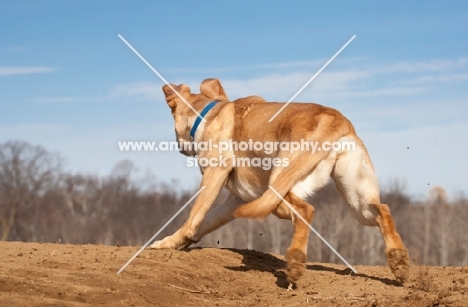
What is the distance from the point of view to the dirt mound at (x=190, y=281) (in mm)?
7480

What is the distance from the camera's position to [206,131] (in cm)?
1131

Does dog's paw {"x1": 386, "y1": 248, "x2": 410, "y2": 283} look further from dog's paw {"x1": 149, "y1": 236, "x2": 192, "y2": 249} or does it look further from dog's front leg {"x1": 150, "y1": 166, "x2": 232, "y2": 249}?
dog's paw {"x1": 149, "y1": 236, "x2": 192, "y2": 249}

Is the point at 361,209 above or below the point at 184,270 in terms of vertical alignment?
above

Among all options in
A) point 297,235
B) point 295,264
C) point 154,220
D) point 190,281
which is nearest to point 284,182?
point 297,235

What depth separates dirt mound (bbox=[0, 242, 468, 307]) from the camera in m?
7.48

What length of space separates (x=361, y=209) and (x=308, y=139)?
1100 mm

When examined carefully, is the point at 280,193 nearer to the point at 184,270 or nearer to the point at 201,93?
the point at 184,270

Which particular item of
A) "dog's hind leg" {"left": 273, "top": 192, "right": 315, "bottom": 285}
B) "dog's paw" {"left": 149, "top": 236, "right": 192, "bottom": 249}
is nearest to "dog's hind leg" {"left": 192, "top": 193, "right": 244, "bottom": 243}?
"dog's paw" {"left": 149, "top": 236, "right": 192, "bottom": 249}

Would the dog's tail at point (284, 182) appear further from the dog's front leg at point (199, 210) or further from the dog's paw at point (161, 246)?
the dog's paw at point (161, 246)

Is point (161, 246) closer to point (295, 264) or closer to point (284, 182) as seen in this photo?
point (284, 182)

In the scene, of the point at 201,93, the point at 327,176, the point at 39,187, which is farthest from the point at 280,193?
the point at 39,187

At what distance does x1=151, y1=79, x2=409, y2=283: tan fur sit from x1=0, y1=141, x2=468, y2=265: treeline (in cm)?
4976

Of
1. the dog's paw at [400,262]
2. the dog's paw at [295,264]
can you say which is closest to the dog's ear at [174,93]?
the dog's paw at [295,264]

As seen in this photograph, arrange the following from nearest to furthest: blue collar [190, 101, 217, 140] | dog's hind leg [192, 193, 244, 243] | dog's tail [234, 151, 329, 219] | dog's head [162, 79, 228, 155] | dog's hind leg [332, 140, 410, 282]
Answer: dog's tail [234, 151, 329, 219], dog's hind leg [332, 140, 410, 282], dog's hind leg [192, 193, 244, 243], blue collar [190, 101, 217, 140], dog's head [162, 79, 228, 155]
